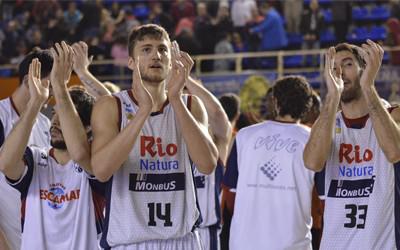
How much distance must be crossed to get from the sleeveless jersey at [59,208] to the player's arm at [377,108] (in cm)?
203

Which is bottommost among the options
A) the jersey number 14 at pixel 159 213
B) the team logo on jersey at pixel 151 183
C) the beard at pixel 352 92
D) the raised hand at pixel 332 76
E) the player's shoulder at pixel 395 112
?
the jersey number 14 at pixel 159 213


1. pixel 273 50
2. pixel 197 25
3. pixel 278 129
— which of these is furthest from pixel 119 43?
pixel 278 129

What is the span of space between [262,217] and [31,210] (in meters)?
2.11

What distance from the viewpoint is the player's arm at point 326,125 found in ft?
22.9

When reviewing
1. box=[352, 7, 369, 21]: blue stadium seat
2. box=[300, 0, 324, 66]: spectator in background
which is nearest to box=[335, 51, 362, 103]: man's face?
box=[300, 0, 324, 66]: spectator in background

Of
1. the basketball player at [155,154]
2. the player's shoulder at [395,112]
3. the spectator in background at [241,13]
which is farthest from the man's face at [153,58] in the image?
the spectator in background at [241,13]

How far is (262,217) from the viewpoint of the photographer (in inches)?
331

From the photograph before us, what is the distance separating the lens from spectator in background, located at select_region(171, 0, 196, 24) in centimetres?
2356

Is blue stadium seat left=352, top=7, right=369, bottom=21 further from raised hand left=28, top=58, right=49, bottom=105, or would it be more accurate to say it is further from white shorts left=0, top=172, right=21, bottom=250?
raised hand left=28, top=58, right=49, bottom=105

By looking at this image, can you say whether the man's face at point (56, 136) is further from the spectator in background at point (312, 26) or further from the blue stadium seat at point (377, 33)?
the blue stadium seat at point (377, 33)

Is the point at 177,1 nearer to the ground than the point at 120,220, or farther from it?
farther from it

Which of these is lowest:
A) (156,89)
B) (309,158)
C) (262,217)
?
(262,217)

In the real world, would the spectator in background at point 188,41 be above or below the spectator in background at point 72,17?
below

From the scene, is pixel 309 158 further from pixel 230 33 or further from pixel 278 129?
pixel 230 33
